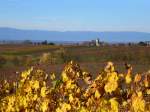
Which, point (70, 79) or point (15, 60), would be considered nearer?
point (70, 79)

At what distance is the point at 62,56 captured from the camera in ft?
140

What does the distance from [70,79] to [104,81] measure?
80 centimetres

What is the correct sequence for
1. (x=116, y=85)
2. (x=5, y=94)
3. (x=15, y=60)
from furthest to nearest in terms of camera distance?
1. (x=15, y=60)
2. (x=5, y=94)
3. (x=116, y=85)

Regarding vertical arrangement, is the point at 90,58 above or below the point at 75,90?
below

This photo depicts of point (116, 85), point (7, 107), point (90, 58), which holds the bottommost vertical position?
point (90, 58)

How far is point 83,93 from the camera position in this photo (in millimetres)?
5785

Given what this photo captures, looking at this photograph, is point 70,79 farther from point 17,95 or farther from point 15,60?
point 15,60

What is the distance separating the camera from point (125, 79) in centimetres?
503

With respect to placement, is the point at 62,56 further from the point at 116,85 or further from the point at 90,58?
the point at 116,85

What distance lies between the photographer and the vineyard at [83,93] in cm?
491

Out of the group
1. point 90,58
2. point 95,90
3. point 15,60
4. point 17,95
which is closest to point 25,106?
point 17,95

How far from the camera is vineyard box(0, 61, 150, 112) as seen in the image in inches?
193

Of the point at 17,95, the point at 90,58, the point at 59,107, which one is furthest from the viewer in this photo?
the point at 90,58

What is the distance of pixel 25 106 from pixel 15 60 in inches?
1383
